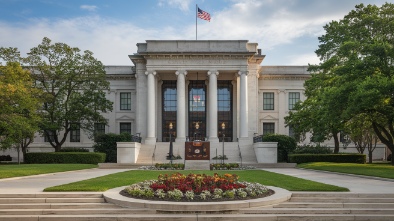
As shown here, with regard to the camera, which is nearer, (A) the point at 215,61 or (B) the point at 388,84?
(B) the point at 388,84

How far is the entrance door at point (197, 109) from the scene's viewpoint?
50.0 m

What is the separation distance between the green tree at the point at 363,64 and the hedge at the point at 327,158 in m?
7.03

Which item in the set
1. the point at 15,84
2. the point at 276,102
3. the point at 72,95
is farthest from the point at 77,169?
the point at 276,102

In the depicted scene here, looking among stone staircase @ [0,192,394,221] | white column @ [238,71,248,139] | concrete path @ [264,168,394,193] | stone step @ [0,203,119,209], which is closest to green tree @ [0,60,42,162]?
white column @ [238,71,248,139]

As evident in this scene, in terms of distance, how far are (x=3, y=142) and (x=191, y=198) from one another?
28201 mm

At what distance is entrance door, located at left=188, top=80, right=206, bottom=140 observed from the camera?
5000 cm

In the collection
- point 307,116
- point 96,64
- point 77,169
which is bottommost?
point 77,169

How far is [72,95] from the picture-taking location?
4462 centimetres

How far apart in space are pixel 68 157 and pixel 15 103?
271 inches

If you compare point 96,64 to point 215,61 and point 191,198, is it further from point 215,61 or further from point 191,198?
point 191,198

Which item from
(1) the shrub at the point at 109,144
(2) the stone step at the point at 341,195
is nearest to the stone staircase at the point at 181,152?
(1) the shrub at the point at 109,144

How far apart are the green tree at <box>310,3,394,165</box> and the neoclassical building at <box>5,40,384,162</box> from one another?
1081cm

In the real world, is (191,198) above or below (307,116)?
below

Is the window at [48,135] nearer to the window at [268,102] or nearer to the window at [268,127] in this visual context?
the window at [268,127]
